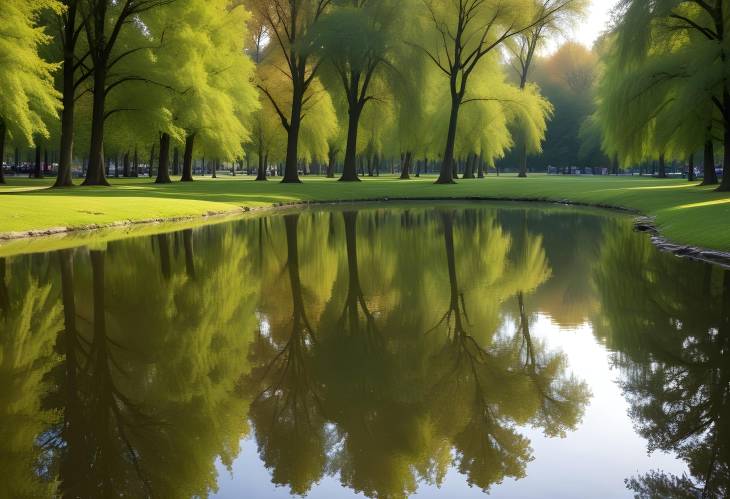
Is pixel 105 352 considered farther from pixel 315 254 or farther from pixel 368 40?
pixel 368 40

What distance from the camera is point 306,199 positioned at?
39344 millimetres

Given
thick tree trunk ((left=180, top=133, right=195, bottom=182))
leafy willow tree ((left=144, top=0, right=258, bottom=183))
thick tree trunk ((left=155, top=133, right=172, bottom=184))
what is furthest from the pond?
thick tree trunk ((left=180, top=133, right=195, bottom=182))

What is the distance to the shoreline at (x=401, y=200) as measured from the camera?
15.9 meters

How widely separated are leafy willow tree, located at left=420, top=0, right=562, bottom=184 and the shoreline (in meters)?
9.60

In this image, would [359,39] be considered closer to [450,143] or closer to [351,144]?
[351,144]

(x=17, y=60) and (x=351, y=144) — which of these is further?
(x=351, y=144)

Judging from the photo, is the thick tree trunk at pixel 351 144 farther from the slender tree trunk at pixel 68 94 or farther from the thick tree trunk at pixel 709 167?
the thick tree trunk at pixel 709 167

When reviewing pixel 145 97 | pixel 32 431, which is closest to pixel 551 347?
pixel 32 431

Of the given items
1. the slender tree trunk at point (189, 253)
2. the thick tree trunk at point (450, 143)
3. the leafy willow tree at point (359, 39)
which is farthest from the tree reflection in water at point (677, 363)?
the leafy willow tree at point (359, 39)

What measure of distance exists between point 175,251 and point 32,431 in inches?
459

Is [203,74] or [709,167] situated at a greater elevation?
[203,74]

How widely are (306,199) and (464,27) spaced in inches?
697

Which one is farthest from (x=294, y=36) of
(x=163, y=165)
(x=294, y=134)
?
(x=163, y=165)

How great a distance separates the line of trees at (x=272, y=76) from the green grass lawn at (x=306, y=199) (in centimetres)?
409
